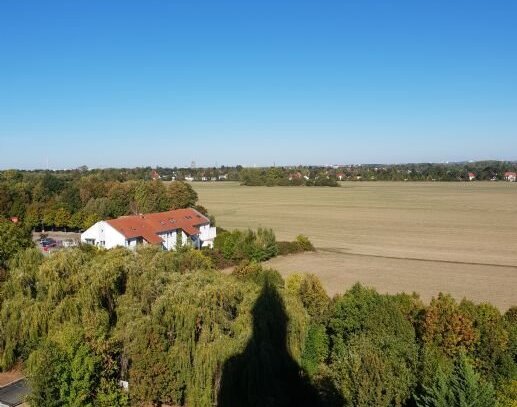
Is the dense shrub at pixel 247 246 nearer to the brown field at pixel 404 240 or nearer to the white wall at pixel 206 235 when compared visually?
the brown field at pixel 404 240

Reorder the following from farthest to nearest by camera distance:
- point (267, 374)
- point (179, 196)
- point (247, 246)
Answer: point (179, 196) → point (247, 246) → point (267, 374)

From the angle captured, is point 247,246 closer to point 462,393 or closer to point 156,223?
point 156,223

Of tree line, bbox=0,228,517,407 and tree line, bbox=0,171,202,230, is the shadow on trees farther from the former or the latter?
tree line, bbox=0,171,202,230

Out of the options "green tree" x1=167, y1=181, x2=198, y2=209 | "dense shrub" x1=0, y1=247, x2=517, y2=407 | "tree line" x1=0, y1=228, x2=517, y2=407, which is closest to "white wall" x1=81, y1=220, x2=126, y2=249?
"green tree" x1=167, y1=181, x2=198, y2=209

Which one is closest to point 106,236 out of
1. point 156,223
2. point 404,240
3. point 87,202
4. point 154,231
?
point 154,231

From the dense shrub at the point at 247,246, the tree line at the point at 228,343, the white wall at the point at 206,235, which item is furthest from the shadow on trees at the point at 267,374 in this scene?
the white wall at the point at 206,235

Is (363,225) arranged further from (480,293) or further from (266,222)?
(480,293)
